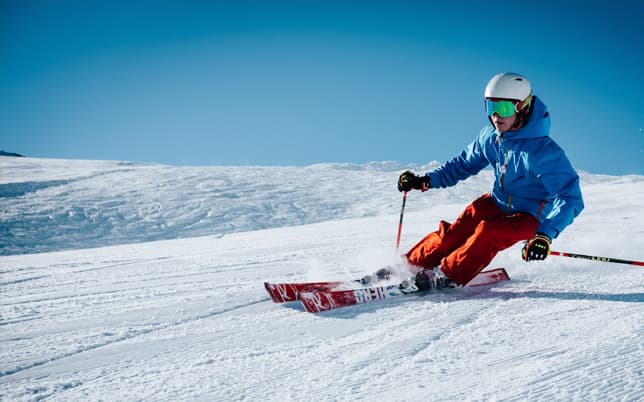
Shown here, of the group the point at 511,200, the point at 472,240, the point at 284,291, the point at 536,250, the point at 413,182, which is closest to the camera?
the point at 536,250

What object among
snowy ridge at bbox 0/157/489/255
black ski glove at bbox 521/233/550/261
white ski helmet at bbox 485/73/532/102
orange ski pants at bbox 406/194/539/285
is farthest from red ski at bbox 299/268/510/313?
snowy ridge at bbox 0/157/489/255

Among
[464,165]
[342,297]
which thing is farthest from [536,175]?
[342,297]

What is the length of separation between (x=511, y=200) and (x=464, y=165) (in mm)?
787

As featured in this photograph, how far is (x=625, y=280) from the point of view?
123 inches

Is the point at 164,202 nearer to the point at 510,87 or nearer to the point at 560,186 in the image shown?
the point at 510,87

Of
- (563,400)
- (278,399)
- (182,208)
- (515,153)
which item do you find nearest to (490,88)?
(515,153)

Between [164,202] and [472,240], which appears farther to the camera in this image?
[164,202]

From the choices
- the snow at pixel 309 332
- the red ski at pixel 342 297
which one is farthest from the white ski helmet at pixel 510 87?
the red ski at pixel 342 297

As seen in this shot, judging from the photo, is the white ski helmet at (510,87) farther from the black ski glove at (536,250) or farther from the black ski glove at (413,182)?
the black ski glove at (413,182)

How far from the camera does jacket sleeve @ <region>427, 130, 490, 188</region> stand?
13.1 feet

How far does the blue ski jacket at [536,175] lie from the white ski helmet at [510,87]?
17 cm

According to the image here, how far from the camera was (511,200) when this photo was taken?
354 centimetres

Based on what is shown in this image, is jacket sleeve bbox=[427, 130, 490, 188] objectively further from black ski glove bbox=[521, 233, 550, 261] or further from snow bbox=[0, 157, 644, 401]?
black ski glove bbox=[521, 233, 550, 261]

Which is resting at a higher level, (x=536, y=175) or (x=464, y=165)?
(x=464, y=165)
